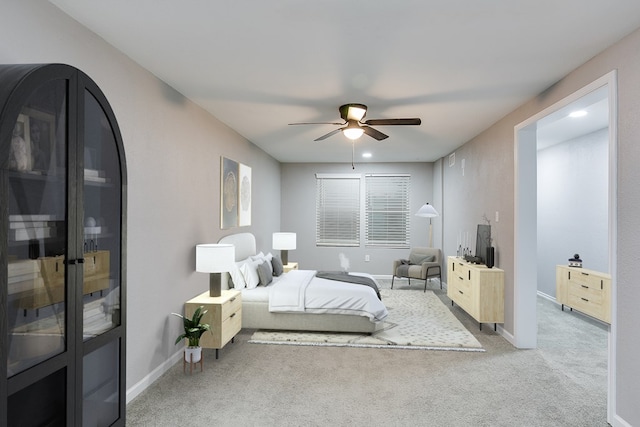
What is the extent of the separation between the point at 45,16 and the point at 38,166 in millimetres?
1166

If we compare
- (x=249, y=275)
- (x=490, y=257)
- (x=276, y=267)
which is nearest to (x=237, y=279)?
(x=249, y=275)

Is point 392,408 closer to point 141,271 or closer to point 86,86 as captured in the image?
point 141,271

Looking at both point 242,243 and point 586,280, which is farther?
point 242,243

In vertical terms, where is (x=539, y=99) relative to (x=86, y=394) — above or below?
above

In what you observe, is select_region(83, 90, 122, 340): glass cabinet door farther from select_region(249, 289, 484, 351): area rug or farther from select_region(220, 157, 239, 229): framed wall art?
select_region(220, 157, 239, 229): framed wall art

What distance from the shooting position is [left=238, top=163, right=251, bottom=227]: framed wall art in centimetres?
561

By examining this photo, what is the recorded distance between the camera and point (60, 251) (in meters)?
1.65

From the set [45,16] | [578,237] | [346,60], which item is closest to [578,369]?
[578,237]

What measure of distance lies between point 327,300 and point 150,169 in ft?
8.15

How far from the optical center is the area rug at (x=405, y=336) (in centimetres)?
427

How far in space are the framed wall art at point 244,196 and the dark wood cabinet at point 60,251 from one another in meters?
3.49

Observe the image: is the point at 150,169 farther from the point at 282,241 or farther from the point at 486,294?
the point at 486,294

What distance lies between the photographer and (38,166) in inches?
61.0

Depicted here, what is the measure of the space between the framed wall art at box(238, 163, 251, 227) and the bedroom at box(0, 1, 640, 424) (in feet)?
2.09
